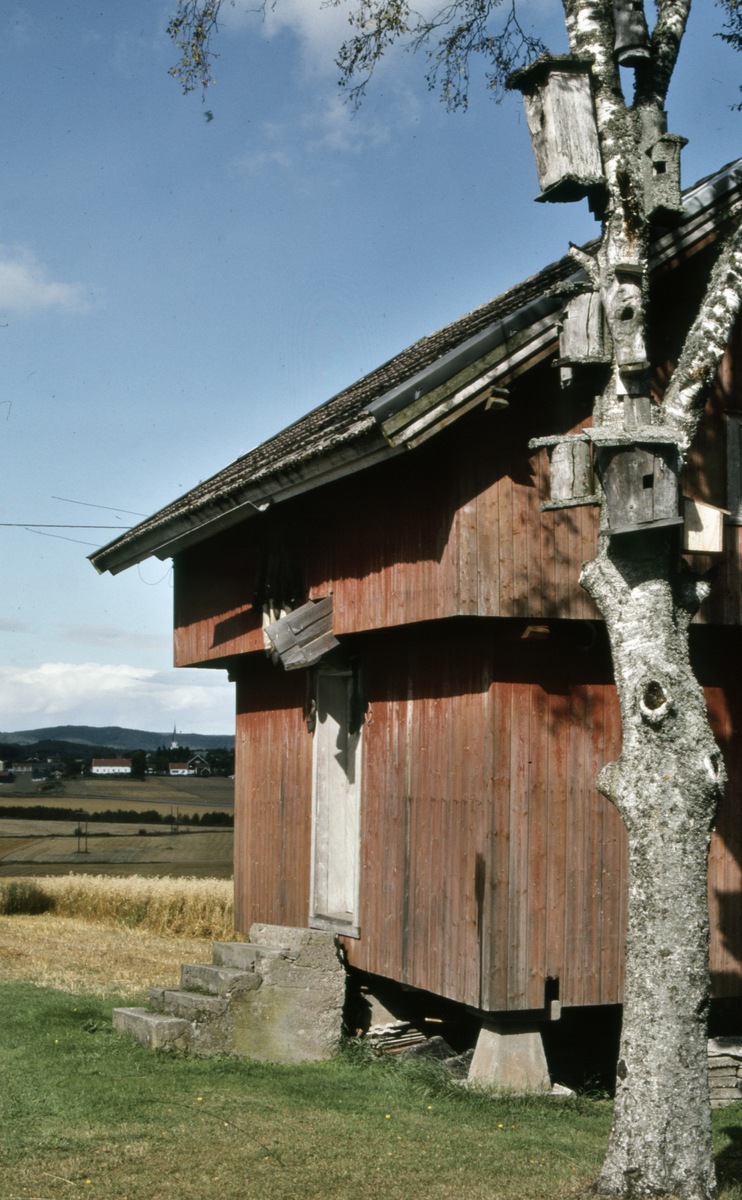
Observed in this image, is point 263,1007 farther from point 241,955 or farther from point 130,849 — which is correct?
point 130,849

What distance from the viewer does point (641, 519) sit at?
6203 millimetres

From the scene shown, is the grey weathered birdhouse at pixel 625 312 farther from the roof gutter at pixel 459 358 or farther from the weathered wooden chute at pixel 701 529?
the roof gutter at pixel 459 358

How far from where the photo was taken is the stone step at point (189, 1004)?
961cm

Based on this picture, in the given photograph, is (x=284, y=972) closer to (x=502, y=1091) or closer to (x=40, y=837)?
(x=502, y=1091)

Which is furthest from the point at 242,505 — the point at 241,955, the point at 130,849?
the point at 130,849

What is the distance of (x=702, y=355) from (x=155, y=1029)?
688 centimetres

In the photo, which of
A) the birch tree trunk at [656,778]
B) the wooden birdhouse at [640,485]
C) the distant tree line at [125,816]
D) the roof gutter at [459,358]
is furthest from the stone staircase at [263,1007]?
the distant tree line at [125,816]

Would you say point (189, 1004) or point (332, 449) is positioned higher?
point (332, 449)

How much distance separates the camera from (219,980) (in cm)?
980

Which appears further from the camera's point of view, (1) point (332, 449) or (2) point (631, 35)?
(1) point (332, 449)

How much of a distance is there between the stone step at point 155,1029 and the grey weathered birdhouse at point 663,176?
284 inches

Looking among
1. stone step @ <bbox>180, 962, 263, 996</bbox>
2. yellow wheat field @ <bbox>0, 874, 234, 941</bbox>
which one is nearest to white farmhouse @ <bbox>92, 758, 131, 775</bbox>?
yellow wheat field @ <bbox>0, 874, 234, 941</bbox>

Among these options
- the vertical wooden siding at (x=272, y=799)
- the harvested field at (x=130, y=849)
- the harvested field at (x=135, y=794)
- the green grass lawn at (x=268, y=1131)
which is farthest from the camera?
→ the harvested field at (x=135, y=794)

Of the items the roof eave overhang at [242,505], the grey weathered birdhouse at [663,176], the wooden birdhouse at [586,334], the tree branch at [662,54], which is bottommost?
the roof eave overhang at [242,505]
